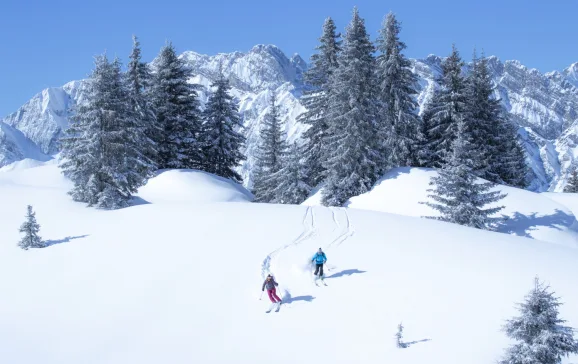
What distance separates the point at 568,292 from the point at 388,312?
662 centimetres

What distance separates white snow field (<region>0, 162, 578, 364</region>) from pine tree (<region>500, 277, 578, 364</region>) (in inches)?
69.6

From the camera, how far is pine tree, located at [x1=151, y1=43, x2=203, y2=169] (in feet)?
137

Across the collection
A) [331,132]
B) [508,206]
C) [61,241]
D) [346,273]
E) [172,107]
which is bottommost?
[346,273]

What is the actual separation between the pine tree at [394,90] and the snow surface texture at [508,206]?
3162 mm

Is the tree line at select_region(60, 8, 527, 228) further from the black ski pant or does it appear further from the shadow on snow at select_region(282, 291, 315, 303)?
the shadow on snow at select_region(282, 291, 315, 303)

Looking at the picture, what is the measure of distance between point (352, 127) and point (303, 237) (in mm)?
13820

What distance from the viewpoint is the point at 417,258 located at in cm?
1716

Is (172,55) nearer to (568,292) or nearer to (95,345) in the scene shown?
(95,345)

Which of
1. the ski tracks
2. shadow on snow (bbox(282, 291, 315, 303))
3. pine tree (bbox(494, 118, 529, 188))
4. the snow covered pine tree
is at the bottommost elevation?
shadow on snow (bbox(282, 291, 315, 303))

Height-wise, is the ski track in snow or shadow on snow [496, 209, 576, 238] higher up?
shadow on snow [496, 209, 576, 238]

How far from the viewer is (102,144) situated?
27578mm

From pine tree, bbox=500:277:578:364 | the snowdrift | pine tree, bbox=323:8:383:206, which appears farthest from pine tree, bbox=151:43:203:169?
pine tree, bbox=500:277:578:364

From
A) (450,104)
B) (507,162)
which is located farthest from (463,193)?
(507,162)

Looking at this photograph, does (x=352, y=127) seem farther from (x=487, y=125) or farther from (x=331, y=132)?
(x=487, y=125)
